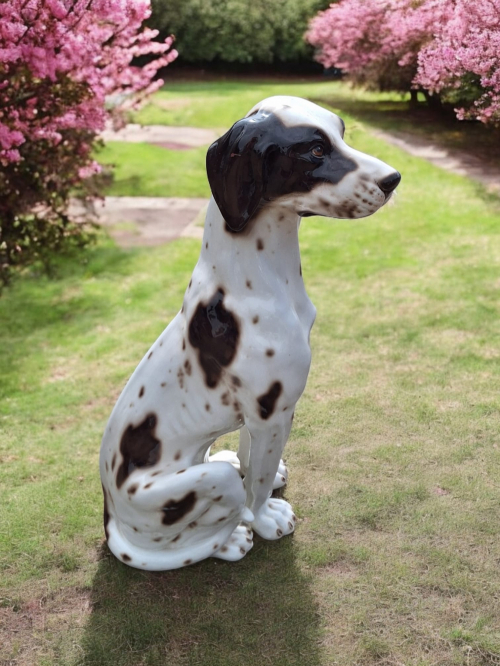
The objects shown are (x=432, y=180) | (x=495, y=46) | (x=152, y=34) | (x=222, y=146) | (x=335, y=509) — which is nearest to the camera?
(x=222, y=146)

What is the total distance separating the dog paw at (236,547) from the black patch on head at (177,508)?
0.40 m

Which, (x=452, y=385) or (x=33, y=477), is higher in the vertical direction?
(x=452, y=385)

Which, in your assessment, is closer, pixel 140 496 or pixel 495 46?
pixel 140 496

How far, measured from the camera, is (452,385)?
4.30m

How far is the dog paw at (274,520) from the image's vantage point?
2992 millimetres

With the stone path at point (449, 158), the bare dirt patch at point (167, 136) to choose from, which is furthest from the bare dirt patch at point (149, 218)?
the stone path at point (449, 158)

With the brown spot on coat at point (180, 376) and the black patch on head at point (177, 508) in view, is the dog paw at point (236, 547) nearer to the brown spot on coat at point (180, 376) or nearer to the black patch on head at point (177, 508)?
the black patch on head at point (177, 508)

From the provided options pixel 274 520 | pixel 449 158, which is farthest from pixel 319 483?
pixel 449 158

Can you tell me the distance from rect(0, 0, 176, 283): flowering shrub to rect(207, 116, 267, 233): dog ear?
322cm

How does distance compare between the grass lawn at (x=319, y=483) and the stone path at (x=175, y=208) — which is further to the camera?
the stone path at (x=175, y=208)

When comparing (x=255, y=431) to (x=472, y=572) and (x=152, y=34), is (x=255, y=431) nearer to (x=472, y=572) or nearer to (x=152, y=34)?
(x=472, y=572)

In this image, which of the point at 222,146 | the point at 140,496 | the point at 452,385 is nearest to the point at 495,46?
the point at 452,385

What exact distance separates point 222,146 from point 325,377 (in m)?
2.50

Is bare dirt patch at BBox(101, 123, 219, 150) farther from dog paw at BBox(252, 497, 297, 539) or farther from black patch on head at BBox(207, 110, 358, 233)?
black patch on head at BBox(207, 110, 358, 233)
